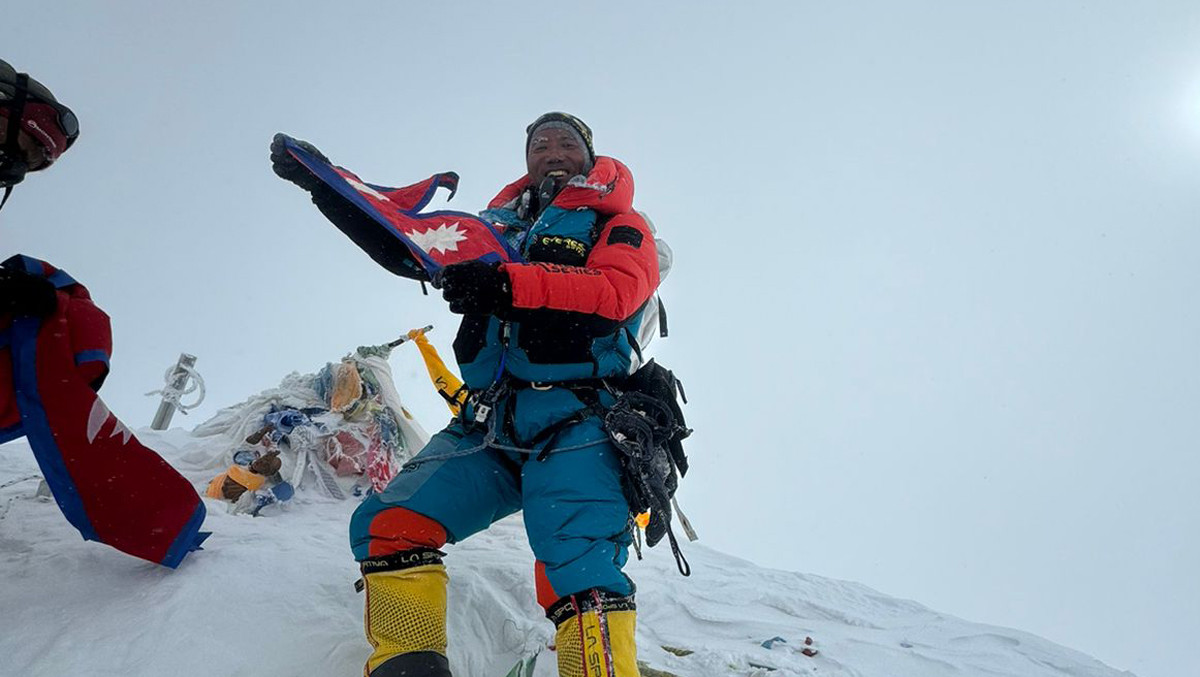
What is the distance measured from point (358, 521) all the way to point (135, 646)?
77cm

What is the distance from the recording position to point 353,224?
285cm

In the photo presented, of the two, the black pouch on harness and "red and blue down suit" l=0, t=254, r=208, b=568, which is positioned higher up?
the black pouch on harness

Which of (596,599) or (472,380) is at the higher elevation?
(472,380)

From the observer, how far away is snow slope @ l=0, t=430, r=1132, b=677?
2137 mm

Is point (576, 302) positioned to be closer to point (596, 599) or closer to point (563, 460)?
point (563, 460)

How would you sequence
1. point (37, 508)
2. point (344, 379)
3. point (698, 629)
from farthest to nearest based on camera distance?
point (344, 379), point (698, 629), point (37, 508)

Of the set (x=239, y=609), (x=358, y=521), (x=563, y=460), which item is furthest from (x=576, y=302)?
(x=239, y=609)

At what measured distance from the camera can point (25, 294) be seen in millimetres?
2344

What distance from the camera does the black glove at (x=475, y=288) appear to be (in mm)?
2162

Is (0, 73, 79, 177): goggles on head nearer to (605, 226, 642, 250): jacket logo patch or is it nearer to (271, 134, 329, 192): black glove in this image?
(271, 134, 329, 192): black glove

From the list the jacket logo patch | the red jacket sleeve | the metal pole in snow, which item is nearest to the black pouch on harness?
the red jacket sleeve

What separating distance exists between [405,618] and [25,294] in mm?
1888

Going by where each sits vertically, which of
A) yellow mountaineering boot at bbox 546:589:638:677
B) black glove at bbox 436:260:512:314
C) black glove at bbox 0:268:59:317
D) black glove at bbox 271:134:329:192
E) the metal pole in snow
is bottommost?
the metal pole in snow

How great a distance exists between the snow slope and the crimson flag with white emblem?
1.47 m
